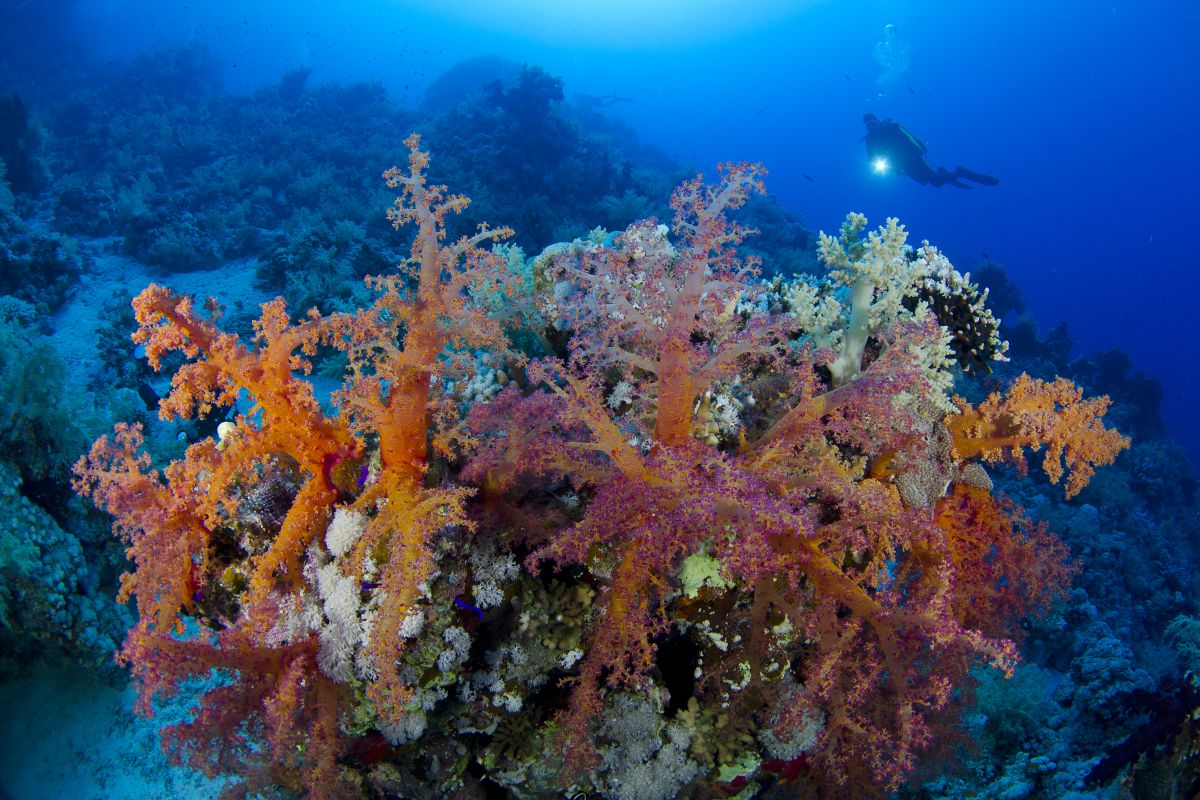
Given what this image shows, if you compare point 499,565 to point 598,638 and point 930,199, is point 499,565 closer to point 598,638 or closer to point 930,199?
point 598,638

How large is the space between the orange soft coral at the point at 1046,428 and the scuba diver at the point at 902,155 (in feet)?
64.1

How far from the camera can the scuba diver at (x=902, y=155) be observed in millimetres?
19766

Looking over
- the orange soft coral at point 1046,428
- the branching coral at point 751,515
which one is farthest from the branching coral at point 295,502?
the orange soft coral at point 1046,428

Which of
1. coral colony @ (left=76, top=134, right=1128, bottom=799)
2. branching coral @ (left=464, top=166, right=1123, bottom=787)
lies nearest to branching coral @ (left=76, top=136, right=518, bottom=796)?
coral colony @ (left=76, top=134, right=1128, bottom=799)

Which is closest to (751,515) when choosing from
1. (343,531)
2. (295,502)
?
(343,531)

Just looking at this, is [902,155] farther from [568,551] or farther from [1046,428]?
[568,551]

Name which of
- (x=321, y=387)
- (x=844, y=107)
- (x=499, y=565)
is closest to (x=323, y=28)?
(x=844, y=107)

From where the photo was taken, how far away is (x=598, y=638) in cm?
298

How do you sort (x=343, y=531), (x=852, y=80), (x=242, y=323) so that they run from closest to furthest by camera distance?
(x=343, y=531), (x=242, y=323), (x=852, y=80)

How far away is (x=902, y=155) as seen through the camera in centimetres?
2041

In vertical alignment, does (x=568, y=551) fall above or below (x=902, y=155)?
below

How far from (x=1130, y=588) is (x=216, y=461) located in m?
15.6

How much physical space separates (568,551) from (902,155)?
23.2 m

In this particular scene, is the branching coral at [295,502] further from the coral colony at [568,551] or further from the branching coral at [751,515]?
the branching coral at [751,515]
